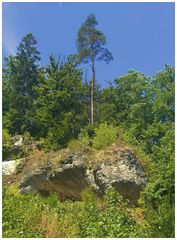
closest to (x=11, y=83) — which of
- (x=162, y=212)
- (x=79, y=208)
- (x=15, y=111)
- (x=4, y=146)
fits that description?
(x=15, y=111)

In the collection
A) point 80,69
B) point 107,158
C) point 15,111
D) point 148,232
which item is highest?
point 80,69

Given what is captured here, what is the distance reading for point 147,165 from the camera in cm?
1633

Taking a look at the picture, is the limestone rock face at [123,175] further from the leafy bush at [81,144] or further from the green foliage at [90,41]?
the green foliage at [90,41]

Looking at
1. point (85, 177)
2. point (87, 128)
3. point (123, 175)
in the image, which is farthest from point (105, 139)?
point (87, 128)

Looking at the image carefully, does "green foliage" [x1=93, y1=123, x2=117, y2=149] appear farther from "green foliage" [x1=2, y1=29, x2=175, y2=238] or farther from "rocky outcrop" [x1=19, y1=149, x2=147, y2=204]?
"rocky outcrop" [x1=19, y1=149, x2=147, y2=204]

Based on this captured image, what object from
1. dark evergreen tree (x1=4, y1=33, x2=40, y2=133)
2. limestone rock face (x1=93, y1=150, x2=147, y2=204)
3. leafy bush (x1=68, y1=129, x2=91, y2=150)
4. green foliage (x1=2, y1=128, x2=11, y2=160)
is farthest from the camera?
dark evergreen tree (x1=4, y1=33, x2=40, y2=133)

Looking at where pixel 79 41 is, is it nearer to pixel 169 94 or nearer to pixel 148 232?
pixel 169 94

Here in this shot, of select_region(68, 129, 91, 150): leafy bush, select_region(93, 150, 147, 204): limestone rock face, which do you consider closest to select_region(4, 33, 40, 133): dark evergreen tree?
select_region(68, 129, 91, 150): leafy bush

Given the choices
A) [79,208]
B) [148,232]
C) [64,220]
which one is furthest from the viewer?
[79,208]

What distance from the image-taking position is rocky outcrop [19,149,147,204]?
603 inches

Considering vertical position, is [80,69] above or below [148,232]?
above

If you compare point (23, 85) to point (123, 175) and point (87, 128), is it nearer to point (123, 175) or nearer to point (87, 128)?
point (87, 128)

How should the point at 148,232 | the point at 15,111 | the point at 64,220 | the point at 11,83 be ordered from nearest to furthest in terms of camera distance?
the point at 148,232, the point at 64,220, the point at 15,111, the point at 11,83

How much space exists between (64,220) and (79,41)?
15.0 meters
